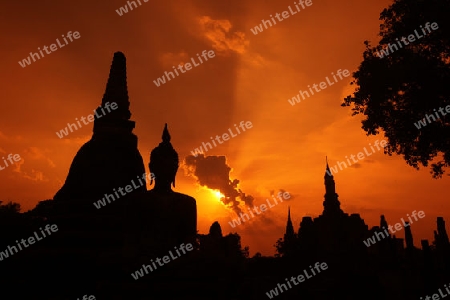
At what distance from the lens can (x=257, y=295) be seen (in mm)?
12094

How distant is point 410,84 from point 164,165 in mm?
11044

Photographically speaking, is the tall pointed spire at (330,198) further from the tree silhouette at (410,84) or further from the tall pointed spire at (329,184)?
the tree silhouette at (410,84)

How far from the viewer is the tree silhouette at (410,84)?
14367mm

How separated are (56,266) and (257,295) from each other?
824 centimetres

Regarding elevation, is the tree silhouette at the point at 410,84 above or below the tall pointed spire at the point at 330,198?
above

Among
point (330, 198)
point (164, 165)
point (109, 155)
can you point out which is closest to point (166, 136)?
point (164, 165)

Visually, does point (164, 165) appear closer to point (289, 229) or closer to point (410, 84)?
point (410, 84)

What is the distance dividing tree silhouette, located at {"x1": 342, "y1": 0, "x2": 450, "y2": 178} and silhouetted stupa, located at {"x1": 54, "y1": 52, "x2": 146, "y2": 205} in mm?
13175

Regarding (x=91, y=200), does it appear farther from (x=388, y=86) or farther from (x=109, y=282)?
(x=388, y=86)

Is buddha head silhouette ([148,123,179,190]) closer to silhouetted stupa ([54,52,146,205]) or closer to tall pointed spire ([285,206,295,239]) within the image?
silhouetted stupa ([54,52,146,205])

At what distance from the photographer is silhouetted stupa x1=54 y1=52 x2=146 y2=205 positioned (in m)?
19.7

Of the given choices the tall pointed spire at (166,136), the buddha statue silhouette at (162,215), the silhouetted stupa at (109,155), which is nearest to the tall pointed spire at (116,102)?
the silhouetted stupa at (109,155)

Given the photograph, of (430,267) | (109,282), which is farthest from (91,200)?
(430,267)

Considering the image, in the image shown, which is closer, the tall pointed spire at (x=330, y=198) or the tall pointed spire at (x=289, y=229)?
the tall pointed spire at (x=330, y=198)
